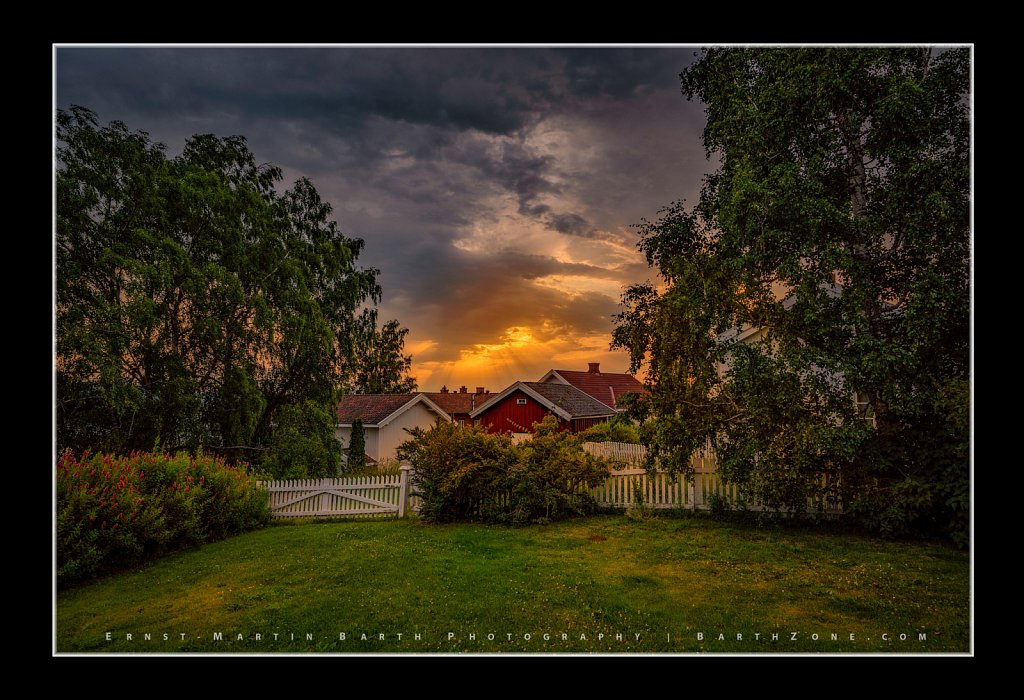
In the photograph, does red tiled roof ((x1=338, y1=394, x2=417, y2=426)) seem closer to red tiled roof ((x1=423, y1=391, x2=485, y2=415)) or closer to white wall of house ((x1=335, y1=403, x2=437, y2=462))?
white wall of house ((x1=335, y1=403, x2=437, y2=462))

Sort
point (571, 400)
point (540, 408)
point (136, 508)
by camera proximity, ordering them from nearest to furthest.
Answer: point (136, 508)
point (540, 408)
point (571, 400)

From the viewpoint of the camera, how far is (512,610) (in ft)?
14.6

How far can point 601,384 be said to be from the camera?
25.1m

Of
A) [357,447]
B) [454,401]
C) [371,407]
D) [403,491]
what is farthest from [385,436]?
[403,491]

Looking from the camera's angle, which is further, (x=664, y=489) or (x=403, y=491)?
(x=403, y=491)

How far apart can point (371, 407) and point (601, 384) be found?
12.0 meters

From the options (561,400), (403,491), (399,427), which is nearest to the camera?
(403,491)

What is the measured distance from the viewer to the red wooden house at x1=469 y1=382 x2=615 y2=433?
68.5 feet

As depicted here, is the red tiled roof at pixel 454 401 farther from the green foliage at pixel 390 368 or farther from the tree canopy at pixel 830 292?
the tree canopy at pixel 830 292

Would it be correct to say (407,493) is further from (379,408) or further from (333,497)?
(379,408)

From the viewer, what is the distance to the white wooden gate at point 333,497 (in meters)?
10.2

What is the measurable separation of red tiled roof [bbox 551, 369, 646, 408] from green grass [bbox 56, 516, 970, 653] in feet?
55.0

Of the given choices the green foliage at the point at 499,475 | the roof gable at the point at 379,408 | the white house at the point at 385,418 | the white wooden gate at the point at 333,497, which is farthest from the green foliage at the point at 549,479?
the roof gable at the point at 379,408
